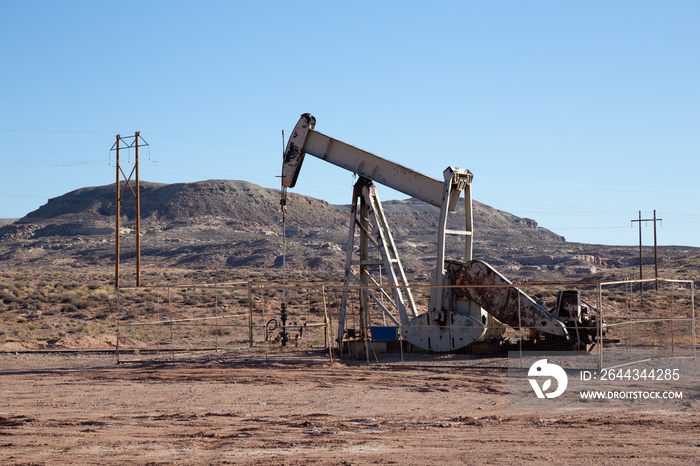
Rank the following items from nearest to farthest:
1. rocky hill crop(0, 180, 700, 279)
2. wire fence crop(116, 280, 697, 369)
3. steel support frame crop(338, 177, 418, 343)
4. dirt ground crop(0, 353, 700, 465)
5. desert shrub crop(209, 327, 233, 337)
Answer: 1. dirt ground crop(0, 353, 700, 465)
2. wire fence crop(116, 280, 697, 369)
3. steel support frame crop(338, 177, 418, 343)
4. desert shrub crop(209, 327, 233, 337)
5. rocky hill crop(0, 180, 700, 279)

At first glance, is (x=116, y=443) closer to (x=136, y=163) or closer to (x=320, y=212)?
(x=136, y=163)

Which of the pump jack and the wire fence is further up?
the pump jack

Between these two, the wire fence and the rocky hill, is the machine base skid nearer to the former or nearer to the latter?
the wire fence

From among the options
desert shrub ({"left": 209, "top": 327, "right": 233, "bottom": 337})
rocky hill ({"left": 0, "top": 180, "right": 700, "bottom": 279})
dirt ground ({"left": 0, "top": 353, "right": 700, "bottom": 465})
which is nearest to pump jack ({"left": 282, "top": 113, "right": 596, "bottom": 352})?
dirt ground ({"left": 0, "top": 353, "right": 700, "bottom": 465})

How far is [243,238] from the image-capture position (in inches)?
4530

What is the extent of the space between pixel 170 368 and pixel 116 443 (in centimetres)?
782

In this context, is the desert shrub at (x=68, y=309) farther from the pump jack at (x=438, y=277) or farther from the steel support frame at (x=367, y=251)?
the steel support frame at (x=367, y=251)

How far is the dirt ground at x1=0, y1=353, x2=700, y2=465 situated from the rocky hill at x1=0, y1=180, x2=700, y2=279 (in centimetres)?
5186

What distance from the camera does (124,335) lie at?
25.5 meters

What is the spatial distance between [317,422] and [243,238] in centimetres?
10570

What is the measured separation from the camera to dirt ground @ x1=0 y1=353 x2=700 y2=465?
8375 millimetres

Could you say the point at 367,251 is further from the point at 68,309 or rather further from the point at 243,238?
the point at 243,238

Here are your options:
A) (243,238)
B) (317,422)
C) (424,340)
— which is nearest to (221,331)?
(424,340)

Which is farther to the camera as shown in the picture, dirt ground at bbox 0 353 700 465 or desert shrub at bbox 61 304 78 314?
desert shrub at bbox 61 304 78 314
